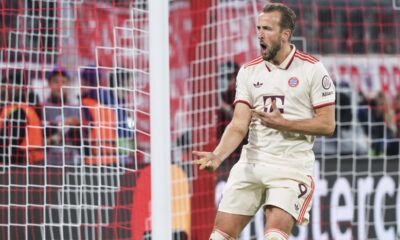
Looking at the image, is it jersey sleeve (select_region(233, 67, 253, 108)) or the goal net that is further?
the goal net

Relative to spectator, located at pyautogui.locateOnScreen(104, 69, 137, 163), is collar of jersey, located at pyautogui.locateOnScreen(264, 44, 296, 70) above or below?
above

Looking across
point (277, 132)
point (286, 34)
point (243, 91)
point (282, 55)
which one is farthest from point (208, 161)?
point (286, 34)

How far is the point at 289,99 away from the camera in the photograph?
657 centimetres

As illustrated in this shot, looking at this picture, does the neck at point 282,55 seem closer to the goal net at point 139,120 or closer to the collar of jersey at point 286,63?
the collar of jersey at point 286,63

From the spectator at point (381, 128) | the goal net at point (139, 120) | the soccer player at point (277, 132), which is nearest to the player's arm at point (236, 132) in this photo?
the soccer player at point (277, 132)

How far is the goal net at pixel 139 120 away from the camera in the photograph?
9.13 metres

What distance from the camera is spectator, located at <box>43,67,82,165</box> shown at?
9219 millimetres

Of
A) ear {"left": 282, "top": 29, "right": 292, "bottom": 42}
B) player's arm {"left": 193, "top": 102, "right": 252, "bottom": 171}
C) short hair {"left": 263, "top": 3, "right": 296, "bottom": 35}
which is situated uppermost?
short hair {"left": 263, "top": 3, "right": 296, "bottom": 35}

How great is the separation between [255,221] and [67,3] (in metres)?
2.73

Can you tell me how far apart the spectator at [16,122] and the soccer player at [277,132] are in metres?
2.93

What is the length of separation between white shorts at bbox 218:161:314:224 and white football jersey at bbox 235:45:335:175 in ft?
0.21

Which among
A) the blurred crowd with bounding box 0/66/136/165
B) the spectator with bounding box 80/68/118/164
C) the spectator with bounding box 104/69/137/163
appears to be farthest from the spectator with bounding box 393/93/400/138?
the spectator with bounding box 80/68/118/164

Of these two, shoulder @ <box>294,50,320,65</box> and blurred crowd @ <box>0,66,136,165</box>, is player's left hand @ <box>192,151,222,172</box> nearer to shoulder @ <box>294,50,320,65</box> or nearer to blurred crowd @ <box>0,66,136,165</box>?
shoulder @ <box>294,50,320,65</box>

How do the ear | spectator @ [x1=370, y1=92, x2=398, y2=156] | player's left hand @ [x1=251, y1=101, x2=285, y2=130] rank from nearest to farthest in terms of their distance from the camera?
player's left hand @ [x1=251, y1=101, x2=285, y2=130]
the ear
spectator @ [x1=370, y1=92, x2=398, y2=156]
